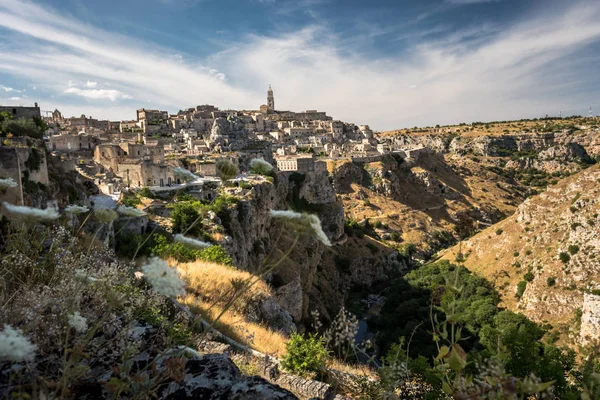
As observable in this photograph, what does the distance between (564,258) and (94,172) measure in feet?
131

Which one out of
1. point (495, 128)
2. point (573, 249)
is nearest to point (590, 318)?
point (573, 249)

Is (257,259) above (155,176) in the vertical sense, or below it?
below

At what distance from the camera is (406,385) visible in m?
4.36

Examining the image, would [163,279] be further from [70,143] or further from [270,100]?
[270,100]

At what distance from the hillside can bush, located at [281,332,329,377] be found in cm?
2165

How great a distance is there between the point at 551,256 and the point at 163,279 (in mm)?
38155

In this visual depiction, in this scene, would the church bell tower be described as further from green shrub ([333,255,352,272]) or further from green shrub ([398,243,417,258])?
green shrub ([333,255,352,272])

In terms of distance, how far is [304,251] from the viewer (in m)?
37.8

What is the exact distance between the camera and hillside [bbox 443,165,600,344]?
1066 inches

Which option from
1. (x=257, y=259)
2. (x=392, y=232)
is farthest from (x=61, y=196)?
(x=392, y=232)

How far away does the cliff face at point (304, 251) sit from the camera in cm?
2516

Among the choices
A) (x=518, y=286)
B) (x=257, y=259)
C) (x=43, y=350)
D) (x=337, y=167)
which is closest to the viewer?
(x=43, y=350)

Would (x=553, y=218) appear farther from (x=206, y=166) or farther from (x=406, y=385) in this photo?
(x=406, y=385)

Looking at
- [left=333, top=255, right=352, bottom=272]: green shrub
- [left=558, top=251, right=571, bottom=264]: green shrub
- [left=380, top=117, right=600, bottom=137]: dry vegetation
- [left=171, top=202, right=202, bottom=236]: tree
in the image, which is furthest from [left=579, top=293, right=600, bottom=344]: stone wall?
[left=380, top=117, right=600, bottom=137]: dry vegetation
